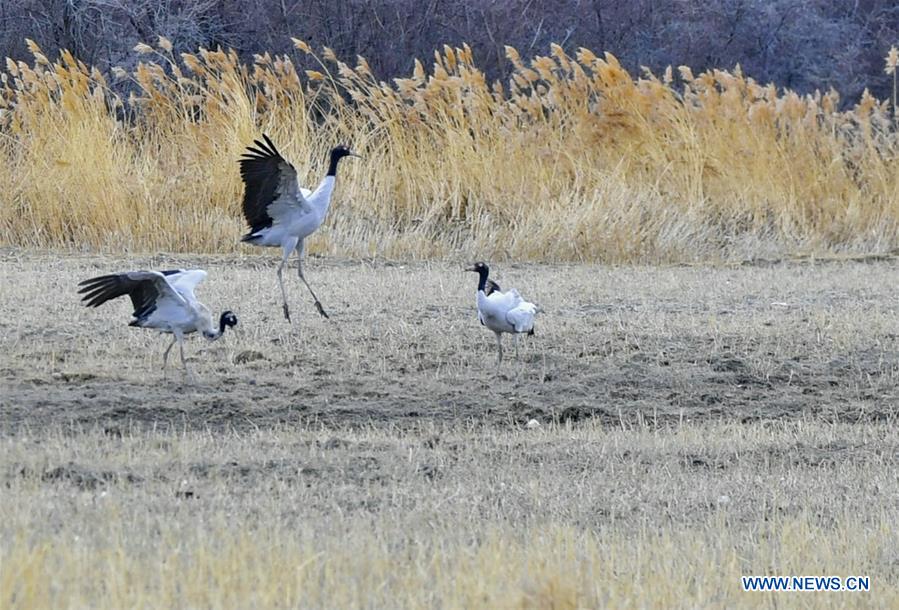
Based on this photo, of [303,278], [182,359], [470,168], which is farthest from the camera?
[470,168]

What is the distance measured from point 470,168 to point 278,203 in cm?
419

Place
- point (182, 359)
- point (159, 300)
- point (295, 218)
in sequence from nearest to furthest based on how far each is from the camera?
point (159, 300) < point (182, 359) < point (295, 218)

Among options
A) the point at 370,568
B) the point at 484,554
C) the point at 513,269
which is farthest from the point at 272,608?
the point at 513,269

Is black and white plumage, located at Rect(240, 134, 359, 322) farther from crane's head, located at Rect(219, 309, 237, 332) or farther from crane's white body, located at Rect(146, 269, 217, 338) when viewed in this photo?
crane's white body, located at Rect(146, 269, 217, 338)

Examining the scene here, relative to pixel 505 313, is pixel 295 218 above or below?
above

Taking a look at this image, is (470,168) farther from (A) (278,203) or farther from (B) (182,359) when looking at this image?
(B) (182,359)

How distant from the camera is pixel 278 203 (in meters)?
11.7

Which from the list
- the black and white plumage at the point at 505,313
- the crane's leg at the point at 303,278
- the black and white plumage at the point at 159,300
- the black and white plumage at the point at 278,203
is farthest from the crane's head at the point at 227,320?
the black and white plumage at the point at 278,203

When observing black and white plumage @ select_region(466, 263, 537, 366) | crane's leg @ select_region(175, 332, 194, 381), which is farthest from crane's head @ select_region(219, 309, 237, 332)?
black and white plumage @ select_region(466, 263, 537, 366)

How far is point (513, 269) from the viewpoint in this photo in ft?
44.9

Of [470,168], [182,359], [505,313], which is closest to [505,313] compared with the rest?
[505,313]

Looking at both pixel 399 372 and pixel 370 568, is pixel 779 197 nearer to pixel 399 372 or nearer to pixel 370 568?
pixel 399 372

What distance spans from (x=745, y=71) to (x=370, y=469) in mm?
22660

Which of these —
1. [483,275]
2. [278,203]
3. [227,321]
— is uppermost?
[278,203]
